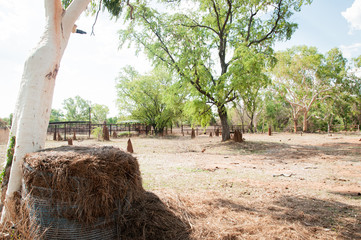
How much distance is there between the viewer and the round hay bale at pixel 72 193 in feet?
7.32

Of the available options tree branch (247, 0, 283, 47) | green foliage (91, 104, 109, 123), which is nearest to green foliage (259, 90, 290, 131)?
tree branch (247, 0, 283, 47)

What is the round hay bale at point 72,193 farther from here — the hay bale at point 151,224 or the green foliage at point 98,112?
the green foliage at point 98,112

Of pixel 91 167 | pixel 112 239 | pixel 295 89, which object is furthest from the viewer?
pixel 295 89

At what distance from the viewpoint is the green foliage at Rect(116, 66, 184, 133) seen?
3072 centimetres

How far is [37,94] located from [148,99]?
92.5ft

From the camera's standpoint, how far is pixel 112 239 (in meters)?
2.45

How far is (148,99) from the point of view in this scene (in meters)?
30.9

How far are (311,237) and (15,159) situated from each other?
398 centimetres

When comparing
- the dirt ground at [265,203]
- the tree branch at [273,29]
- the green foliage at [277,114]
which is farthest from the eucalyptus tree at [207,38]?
the green foliage at [277,114]

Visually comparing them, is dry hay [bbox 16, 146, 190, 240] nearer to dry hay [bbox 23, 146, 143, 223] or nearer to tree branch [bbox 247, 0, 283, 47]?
dry hay [bbox 23, 146, 143, 223]

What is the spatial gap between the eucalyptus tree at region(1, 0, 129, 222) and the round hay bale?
0.54 meters

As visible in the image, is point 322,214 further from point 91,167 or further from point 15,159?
point 15,159

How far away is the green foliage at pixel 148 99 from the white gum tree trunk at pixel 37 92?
2682cm

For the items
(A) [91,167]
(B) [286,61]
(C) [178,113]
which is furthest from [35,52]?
(B) [286,61]
